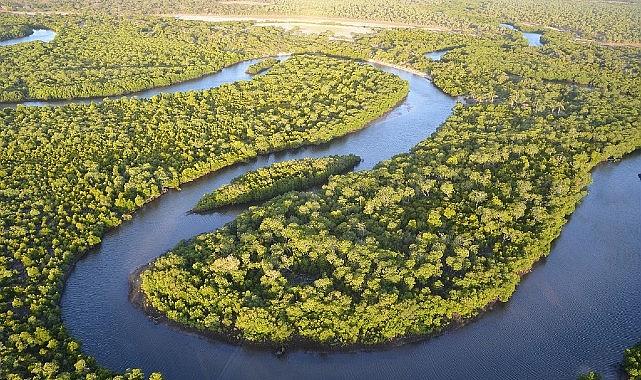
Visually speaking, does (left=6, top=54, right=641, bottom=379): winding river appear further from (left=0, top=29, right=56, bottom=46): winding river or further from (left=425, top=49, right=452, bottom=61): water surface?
(left=0, top=29, right=56, bottom=46): winding river

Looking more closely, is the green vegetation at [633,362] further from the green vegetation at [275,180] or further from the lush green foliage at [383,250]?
the green vegetation at [275,180]

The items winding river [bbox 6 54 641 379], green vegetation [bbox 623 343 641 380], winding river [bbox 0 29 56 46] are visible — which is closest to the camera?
green vegetation [bbox 623 343 641 380]

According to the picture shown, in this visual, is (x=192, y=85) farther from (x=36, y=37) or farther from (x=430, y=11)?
(x=430, y=11)

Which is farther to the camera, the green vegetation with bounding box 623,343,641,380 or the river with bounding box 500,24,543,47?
the river with bounding box 500,24,543,47

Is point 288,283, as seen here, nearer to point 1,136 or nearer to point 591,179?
point 591,179

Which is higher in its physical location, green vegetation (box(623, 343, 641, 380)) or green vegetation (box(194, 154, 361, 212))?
green vegetation (box(194, 154, 361, 212))

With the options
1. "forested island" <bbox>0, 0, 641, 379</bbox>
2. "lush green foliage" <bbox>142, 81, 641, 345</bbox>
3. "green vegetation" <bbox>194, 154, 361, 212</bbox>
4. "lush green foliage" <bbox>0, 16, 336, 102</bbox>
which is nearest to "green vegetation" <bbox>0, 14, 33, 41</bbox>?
"forested island" <bbox>0, 0, 641, 379</bbox>

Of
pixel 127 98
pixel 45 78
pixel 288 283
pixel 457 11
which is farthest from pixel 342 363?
pixel 457 11

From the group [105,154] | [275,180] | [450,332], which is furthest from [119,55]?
[450,332]
